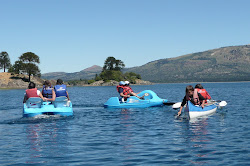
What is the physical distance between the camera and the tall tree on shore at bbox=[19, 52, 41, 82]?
146m

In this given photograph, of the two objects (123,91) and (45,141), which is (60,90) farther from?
(123,91)

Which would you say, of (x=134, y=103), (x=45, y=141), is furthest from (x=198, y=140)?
(x=134, y=103)

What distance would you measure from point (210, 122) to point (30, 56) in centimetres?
13834

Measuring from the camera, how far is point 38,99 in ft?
73.0

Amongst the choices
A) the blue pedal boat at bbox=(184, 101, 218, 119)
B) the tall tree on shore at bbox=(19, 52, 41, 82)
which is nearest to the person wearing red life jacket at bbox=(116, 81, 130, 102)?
the blue pedal boat at bbox=(184, 101, 218, 119)

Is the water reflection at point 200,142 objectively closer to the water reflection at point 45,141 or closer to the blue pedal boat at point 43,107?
the water reflection at point 45,141

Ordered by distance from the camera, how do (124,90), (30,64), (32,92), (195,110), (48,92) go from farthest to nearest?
(30,64), (124,90), (48,92), (195,110), (32,92)

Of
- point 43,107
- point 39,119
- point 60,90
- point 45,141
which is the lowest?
point 45,141

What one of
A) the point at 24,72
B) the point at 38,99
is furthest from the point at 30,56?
→ the point at 38,99

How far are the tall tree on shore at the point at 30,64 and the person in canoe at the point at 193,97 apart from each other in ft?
426

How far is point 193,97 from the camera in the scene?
883 inches

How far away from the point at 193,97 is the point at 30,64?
433ft

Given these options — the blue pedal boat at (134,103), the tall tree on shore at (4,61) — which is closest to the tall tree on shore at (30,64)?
the tall tree on shore at (4,61)

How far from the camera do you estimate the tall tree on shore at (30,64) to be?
479ft
